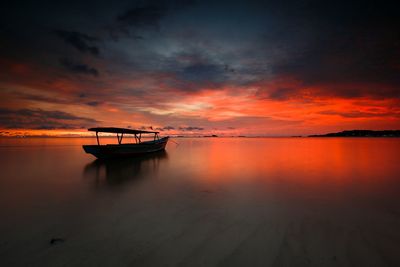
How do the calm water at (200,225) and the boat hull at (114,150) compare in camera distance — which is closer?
the calm water at (200,225)

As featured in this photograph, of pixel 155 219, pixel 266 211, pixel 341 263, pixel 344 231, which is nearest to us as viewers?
pixel 341 263

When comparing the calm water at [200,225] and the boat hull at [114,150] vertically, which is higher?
the boat hull at [114,150]

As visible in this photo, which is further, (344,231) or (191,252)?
(344,231)

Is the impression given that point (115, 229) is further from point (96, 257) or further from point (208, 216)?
point (208, 216)

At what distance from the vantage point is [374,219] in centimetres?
654

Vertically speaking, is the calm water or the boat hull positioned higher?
the boat hull

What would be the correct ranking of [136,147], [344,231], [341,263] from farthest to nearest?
[136,147] < [344,231] < [341,263]

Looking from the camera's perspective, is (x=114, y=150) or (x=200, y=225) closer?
(x=200, y=225)

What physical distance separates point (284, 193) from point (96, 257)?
28.3ft

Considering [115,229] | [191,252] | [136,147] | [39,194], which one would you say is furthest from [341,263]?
[136,147]

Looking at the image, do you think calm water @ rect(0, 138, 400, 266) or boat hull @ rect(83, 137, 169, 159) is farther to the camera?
boat hull @ rect(83, 137, 169, 159)

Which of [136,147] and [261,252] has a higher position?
[136,147]

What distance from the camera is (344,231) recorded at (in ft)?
18.3

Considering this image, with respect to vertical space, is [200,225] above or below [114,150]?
below
